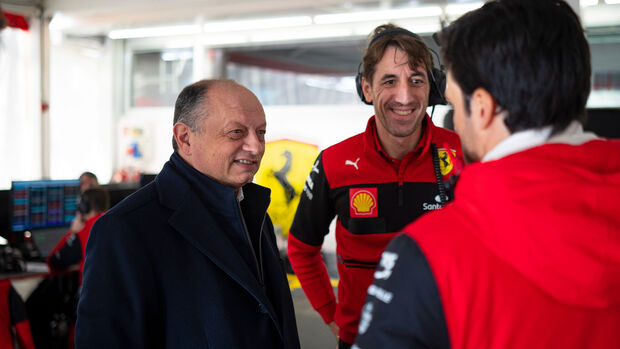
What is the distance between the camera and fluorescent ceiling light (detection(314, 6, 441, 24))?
597cm

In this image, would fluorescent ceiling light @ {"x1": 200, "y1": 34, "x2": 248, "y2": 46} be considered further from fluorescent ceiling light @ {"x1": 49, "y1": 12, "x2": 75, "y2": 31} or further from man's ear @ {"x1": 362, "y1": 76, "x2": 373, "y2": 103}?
man's ear @ {"x1": 362, "y1": 76, "x2": 373, "y2": 103}

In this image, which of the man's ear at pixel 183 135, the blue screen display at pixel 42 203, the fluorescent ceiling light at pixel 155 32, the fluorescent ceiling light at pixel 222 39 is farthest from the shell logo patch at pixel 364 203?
the fluorescent ceiling light at pixel 155 32

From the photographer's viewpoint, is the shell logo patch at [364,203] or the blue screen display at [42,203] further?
the blue screen display at [42,203]

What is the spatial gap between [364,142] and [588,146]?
1187mm

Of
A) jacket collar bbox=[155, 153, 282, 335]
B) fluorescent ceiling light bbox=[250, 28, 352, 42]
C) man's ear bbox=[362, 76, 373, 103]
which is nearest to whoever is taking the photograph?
jacket collar bbox=[155, 153, 282, 335]

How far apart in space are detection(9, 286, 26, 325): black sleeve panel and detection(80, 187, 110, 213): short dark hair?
0.72 m

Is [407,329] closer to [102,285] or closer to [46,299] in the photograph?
[102,285]

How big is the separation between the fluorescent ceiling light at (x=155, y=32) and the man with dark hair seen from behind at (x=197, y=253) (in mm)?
6457

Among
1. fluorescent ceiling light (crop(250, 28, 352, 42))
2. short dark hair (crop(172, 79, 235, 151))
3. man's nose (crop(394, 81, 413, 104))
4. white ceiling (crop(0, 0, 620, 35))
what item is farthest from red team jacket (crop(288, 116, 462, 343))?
fluorescent ceiling light (crop(250, 28, 352, 42))

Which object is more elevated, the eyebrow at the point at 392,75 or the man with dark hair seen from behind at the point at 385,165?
the eyebrow at the point at 392,75

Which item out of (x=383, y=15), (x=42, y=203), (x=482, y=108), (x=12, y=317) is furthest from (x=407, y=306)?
(x=383, y=15)

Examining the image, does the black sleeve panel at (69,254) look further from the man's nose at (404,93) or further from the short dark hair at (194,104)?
the man's nose at (404,93)

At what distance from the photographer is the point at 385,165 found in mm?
1894

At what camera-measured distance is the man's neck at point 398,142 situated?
73.5 inches
